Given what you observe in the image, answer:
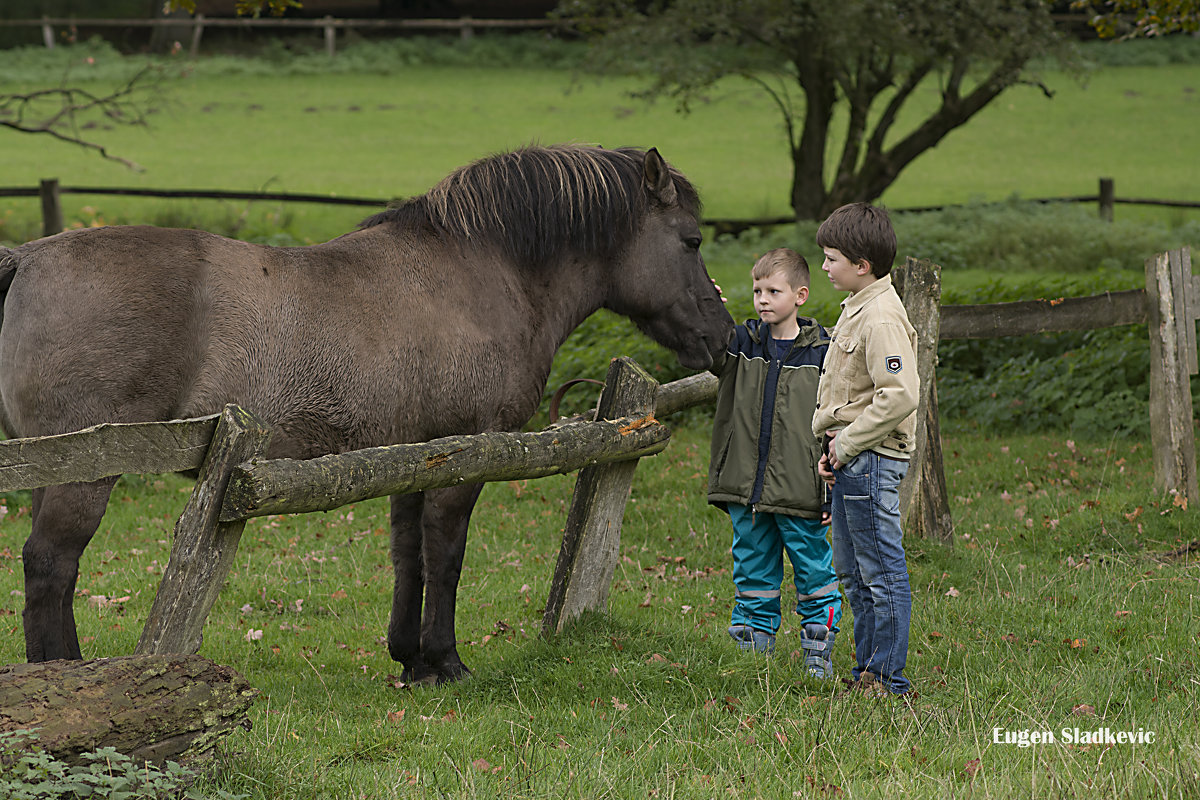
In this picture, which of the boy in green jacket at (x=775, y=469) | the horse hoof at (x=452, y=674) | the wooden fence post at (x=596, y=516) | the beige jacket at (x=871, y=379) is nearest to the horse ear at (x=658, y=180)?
the boy in green jacket at (x=775, y=469)

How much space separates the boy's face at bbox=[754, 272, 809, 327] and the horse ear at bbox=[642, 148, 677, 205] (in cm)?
76

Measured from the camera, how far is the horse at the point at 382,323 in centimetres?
379

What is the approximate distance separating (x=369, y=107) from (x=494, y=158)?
2772 centimetres

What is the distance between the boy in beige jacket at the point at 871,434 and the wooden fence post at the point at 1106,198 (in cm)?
1814

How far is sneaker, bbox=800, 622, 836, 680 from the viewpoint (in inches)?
168

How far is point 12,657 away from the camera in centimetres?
493

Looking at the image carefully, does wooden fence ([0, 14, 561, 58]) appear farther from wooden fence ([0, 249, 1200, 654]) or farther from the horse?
the horse

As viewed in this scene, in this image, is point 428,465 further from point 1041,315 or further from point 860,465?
point 1041,315

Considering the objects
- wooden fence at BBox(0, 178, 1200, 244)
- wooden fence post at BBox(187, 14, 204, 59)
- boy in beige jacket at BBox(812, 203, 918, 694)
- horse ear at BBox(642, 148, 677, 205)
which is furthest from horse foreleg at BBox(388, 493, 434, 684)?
wooden fence post at BBox(187, 14, 204, 59)

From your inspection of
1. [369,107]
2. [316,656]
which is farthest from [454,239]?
[369,107]

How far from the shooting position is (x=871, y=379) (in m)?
3.90

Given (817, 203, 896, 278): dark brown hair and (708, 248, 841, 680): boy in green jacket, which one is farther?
(708, 248, 841, 680): boy in green jacket

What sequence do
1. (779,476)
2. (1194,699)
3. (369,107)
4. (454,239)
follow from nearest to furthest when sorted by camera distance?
(1194,699) < (779,476) < (454,239) < (369,107)

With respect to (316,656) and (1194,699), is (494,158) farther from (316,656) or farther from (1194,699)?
(1194,699)
